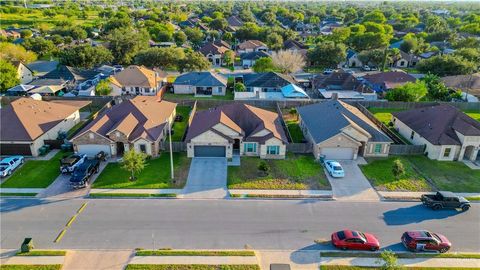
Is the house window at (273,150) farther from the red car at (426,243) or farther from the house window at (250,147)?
the red car at (426,243)

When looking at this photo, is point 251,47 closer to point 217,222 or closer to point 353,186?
point 353,186

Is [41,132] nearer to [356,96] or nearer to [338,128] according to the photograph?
[338,128]

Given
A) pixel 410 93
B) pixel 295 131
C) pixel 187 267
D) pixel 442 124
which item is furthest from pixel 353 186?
pixel 410 93

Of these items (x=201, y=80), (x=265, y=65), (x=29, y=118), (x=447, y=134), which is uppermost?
(x=265, y=65)

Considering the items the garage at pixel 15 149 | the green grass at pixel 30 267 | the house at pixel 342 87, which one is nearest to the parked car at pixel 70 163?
the garage at pixel 15 149

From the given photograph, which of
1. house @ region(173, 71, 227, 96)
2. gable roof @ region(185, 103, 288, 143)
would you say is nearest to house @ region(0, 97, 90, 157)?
gable roof @ region(185, 103, 288, 143)

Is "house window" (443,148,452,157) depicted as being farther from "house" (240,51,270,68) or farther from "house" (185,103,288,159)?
"house" (240,51,270,68)
